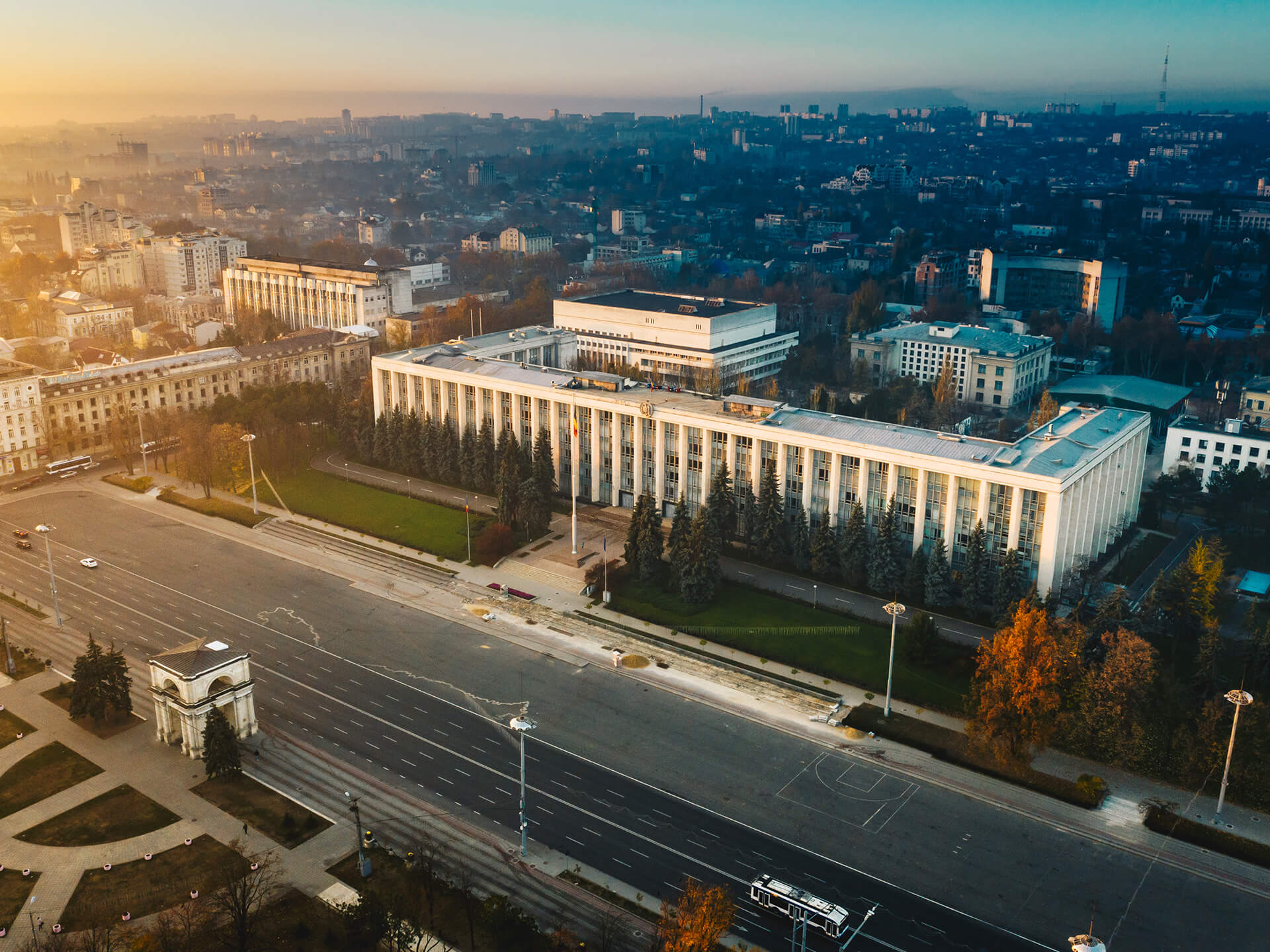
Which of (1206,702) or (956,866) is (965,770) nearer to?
(956,866)

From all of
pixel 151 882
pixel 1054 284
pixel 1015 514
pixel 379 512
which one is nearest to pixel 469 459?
pixel 379 512

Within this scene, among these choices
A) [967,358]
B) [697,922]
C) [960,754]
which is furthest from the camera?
[967,358]

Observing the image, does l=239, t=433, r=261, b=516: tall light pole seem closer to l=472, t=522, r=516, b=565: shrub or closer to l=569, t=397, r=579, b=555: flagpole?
l=472, t=522, r=516, b=565: shrub

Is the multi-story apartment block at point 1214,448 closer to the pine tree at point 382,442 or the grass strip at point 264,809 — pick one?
the pine tree at point 382,442

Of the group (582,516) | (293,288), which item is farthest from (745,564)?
(293,288)

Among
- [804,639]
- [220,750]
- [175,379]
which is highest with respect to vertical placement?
[175,379]

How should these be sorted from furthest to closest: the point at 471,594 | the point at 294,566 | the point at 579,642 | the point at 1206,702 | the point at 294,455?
1. the point at 294,455
2. the point at 294,566
3. the point at 471,594
4. the point at 579,642
5. the point at 1206,702

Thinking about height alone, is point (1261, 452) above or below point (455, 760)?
above

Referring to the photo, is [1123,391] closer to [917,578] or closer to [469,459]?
[917,578]
